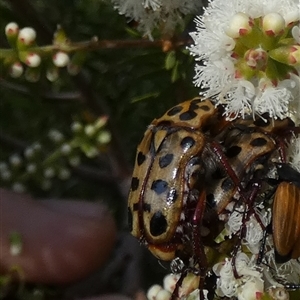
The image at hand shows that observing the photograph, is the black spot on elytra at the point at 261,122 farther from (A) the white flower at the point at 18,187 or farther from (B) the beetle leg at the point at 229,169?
(A) the white flower at the point at 18,187

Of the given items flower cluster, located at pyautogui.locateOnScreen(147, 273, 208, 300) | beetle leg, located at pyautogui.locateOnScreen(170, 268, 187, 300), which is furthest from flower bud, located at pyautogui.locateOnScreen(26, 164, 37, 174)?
beetle leg, located at pyautogui.locateOnScreen(170, 268, 187, 300)

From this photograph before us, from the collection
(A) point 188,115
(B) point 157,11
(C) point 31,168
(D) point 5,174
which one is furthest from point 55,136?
(A) point 188,115

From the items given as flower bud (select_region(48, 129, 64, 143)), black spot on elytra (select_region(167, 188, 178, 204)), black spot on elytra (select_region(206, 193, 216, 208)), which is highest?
black spot on elytra (select_region(206, 193, 216, 208))

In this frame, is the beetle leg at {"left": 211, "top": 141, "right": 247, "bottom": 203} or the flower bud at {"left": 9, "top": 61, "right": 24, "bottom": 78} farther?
the flower bud at {"left": 9, "top": 61, "right": 24, "bottom": 78}

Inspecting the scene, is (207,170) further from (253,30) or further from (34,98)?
(34,98)

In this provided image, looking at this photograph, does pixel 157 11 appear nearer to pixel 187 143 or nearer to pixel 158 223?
pixel 187 143

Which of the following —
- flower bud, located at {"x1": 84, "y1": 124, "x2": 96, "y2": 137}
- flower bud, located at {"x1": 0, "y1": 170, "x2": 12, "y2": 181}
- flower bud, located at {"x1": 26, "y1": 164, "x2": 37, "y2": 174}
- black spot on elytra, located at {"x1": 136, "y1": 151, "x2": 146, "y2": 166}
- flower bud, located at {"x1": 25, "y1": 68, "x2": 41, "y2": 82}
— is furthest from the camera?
flower bud, located at {"x1": 0, "y1": 170, "x2": 12, "y2": 181}

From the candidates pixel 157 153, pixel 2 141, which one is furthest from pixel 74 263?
pixel 157 153

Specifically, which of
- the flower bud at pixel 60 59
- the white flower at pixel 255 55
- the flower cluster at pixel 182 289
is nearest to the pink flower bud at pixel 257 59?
the white flower at pixel 255 55

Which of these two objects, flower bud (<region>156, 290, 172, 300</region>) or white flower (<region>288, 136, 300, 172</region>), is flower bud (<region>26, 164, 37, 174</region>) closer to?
flower bud (<region>156, 290, 172, 300</region>)
